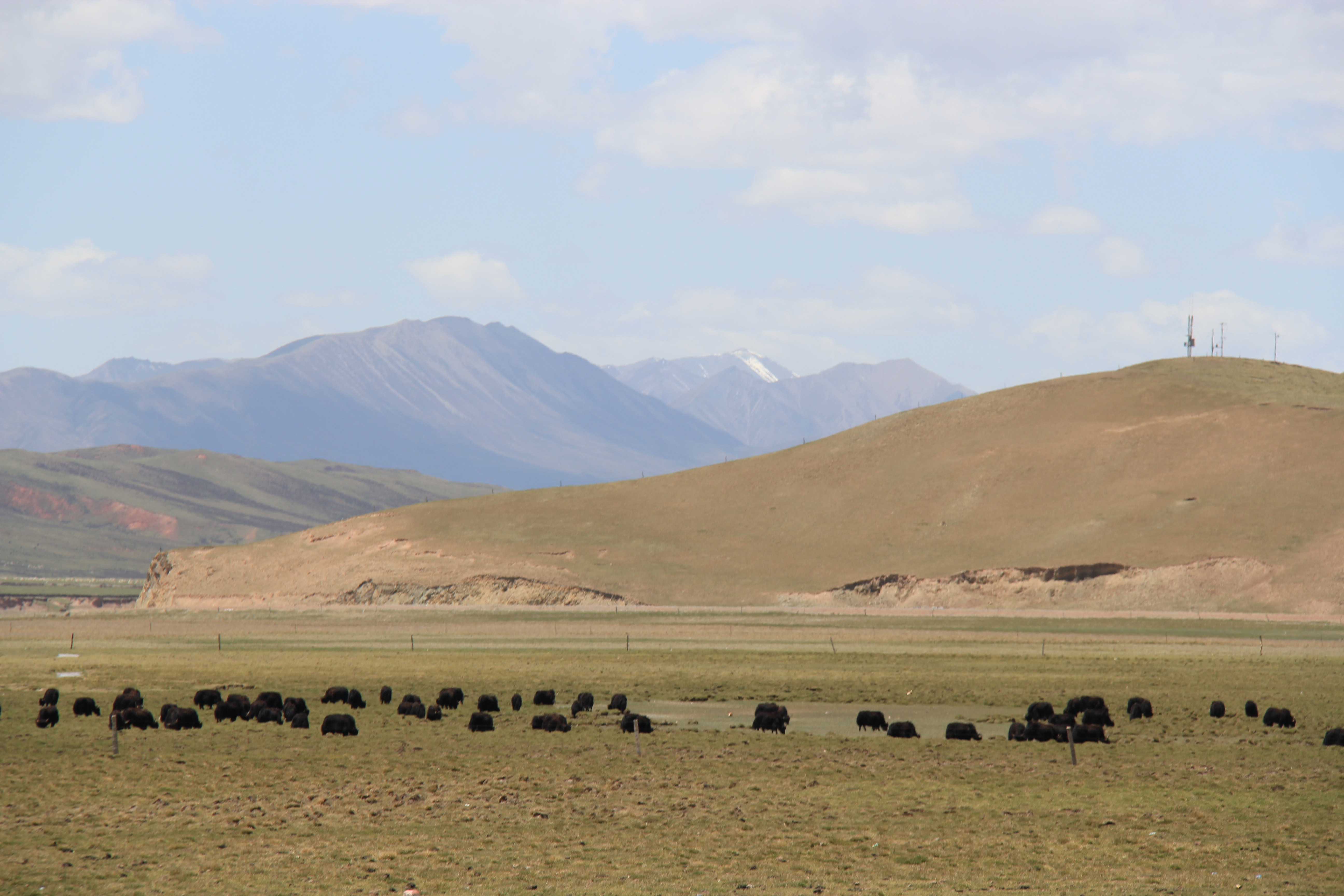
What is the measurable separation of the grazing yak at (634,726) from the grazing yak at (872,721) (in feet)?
18.6

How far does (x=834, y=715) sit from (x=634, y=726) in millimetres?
8023

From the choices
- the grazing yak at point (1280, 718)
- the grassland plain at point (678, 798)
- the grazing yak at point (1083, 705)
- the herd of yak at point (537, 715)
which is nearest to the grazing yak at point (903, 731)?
the herd of yak at point (537, 715)

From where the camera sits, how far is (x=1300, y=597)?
88562mm

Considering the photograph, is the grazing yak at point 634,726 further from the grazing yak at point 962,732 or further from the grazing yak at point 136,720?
the grazing yak at point 136,720

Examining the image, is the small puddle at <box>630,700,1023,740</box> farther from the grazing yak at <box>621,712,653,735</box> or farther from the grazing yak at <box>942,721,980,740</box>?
the grazing yak at <box>621,712,653,735</box>

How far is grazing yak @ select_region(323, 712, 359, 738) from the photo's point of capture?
3288cm

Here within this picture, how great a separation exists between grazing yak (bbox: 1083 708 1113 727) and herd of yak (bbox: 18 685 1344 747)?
1.2 inches

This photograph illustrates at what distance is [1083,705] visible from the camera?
3644 cm

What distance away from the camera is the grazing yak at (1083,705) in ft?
118

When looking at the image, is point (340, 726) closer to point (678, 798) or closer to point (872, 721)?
point (678, 798)

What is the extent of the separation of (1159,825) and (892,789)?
207 inches

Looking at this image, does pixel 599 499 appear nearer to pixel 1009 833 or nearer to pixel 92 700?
pixel 92 700

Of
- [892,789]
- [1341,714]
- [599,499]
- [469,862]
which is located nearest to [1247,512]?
[599,499]

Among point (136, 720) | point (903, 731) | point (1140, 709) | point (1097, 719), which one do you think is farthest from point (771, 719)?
point (136, 720)
